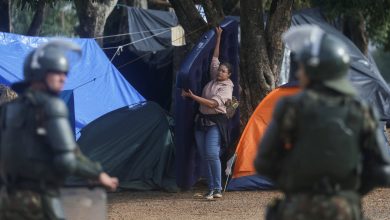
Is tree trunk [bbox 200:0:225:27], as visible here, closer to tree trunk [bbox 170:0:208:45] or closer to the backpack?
tree trunk [bbox 170:0:208:45]

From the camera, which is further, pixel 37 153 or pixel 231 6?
pixel 231 6

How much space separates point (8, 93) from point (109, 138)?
1.61m

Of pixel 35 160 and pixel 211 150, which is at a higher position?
pixel 35 160

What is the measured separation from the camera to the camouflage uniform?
562 cm

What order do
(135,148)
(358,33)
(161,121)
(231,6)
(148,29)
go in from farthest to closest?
(358,33) → (231,6) → (148,29) → (161,121) → (135,148)

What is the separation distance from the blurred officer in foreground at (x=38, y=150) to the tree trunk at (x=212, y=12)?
7.20 metres

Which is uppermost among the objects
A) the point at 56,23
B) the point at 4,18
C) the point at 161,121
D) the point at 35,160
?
the point at 4,18

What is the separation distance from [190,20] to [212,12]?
34 cm

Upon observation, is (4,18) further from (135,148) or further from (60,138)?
(60,138)

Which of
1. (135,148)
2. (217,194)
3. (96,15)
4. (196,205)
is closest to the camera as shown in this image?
(196,205)

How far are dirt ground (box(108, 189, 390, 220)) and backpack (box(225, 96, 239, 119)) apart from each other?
1.05 metres

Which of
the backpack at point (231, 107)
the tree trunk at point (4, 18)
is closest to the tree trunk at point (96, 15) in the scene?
the tree trunk at point (4, 18)

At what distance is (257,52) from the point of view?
42.0 ft

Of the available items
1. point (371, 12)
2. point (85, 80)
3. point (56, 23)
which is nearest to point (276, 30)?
point (85, 80)
